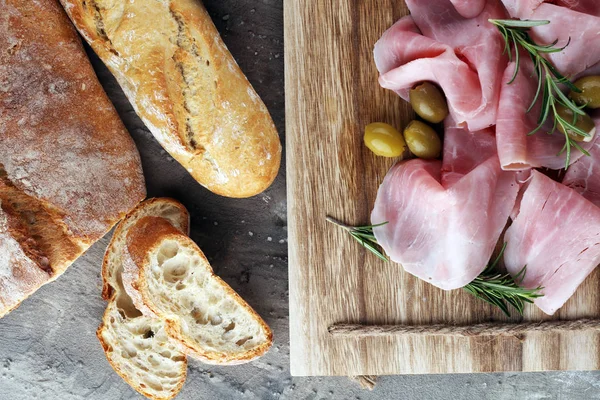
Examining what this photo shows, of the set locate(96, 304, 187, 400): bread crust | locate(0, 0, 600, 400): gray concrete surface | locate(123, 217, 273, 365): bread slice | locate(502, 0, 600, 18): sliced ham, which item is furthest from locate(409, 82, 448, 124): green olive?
locate(96, 304, 187, 400): bread crust

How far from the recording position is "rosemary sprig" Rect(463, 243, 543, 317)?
1635 mm

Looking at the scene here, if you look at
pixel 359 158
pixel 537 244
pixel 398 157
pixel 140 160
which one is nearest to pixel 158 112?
pixel 140 160

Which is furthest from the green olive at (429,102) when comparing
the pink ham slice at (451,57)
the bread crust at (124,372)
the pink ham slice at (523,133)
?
the bread crust at (124,372)

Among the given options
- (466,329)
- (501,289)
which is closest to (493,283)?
(501,289)

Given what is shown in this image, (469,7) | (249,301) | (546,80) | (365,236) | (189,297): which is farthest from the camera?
(249,301)

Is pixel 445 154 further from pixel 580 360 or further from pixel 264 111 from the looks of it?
pixel 580 360

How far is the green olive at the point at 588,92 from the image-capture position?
1.51 metres

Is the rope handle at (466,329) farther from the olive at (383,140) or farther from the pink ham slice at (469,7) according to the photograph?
the pink ham slice at (469,7)

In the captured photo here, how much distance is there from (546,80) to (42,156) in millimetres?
1486

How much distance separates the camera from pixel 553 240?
1.62 metres

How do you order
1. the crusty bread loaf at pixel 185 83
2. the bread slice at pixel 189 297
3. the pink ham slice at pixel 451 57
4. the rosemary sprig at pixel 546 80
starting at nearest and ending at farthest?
the rosemary sprig at pixel 546 80 → the pink ham slice at pixel 451 57 → the crusty bread loaf at pixel 185 83 → the bread slice at pixel 189 297

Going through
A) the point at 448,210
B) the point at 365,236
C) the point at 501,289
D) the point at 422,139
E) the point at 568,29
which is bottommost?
the point at 501,289

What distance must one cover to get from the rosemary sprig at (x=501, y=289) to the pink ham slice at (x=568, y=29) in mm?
542

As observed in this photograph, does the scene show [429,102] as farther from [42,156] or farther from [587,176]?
[42,156]
